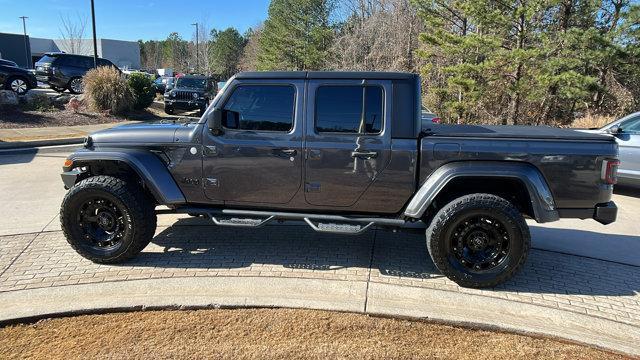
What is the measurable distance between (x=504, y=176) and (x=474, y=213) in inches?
15.9

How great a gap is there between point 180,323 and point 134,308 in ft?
1.50

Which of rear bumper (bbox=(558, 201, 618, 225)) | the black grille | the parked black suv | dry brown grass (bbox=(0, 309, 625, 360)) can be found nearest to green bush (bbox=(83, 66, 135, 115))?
the black grille

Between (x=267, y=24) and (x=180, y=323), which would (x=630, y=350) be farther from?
(x=267, y=24)

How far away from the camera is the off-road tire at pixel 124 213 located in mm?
4406

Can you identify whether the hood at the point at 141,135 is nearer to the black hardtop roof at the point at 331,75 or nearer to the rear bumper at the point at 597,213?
the black hardtop roof at the point at 331,75

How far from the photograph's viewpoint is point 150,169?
4.45 meters

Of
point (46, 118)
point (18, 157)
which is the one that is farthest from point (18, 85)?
point (18, 157)

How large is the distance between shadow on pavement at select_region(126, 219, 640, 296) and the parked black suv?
692 inches

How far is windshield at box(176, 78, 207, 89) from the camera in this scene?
21.2 m

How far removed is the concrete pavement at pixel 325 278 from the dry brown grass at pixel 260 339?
0.47ft

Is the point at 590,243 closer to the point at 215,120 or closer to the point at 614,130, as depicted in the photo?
the point at 614,130

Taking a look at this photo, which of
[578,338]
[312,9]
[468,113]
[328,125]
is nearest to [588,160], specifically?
[578,338]

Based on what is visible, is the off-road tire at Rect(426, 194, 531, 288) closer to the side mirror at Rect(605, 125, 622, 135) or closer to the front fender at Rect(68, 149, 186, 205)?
the front fender at Rect(68, 149, 186, 205)

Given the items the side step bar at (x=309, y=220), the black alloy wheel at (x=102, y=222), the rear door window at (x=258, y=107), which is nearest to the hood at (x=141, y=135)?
the rear door window at (x=258, y=107)
